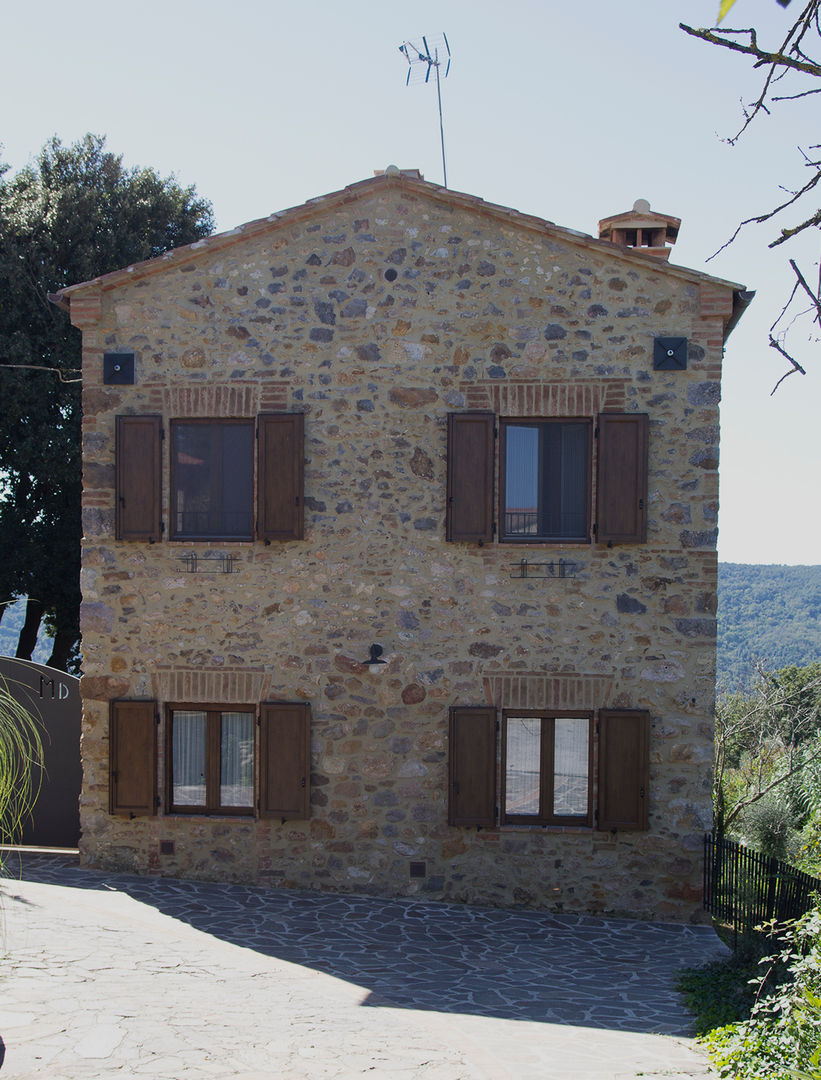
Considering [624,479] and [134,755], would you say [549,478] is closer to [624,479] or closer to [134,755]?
[624,479]

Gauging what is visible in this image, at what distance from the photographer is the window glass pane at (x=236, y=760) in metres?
10.5

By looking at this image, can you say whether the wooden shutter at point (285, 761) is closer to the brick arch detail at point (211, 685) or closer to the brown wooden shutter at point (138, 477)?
the brick arch detail at point (211, 685)

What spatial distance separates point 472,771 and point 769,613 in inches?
1756

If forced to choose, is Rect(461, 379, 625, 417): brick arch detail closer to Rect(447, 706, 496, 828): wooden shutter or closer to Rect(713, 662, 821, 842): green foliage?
Rect(447, 706, 496, 828): wooden shutter

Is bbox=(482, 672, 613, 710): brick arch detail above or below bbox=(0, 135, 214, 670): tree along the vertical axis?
below

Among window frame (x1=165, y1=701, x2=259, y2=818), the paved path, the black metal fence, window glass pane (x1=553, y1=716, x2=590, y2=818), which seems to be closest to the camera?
the paved path

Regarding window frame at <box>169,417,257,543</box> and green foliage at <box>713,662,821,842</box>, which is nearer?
window frame at <box>169,417,257,543</box>

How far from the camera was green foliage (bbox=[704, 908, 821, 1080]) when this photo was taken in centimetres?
558

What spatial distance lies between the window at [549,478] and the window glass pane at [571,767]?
5.83ft

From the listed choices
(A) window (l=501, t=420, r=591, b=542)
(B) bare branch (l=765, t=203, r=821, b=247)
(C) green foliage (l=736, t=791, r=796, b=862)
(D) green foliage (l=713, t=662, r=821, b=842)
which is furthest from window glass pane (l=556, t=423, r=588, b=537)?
(B) bare branch (l=765, t=203, r=821, b=247)

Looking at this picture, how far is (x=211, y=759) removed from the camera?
34.4 ft

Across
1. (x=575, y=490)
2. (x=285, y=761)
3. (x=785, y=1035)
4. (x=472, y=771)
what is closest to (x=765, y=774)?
(x=472, y=771)

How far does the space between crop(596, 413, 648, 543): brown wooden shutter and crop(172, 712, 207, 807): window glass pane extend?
4.36m

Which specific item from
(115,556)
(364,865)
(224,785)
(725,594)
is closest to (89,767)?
(224,785)
